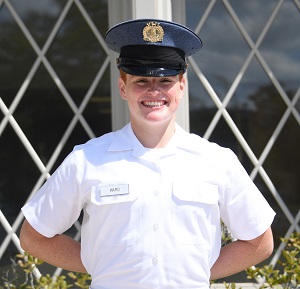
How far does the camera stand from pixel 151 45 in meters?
1.74

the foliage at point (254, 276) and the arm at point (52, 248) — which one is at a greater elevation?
the foliage at point (254, 276)

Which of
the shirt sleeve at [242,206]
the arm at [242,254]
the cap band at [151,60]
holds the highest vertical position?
the cap band at [151,60]

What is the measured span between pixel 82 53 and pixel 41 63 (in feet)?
0.72

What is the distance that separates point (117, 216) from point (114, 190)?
0.22 ft

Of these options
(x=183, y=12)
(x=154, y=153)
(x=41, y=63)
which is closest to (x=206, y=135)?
(x=183, y=12)

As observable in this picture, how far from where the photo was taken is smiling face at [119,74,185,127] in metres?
1.69

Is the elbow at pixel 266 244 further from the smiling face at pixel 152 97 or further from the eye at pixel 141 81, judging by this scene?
the eye at pixel 141 81

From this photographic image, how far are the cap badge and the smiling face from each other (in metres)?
0.11

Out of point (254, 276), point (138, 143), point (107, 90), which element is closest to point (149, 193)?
point (138, 143)

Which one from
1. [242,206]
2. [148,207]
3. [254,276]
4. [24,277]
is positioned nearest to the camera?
[148,207]

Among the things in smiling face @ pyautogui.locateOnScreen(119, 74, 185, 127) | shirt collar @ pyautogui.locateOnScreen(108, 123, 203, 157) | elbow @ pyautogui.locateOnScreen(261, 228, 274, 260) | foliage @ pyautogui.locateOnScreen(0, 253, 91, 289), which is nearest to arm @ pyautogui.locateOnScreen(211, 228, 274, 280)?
elbow @ pyautogui.locateOnScreen(261, 228, 274, 260)

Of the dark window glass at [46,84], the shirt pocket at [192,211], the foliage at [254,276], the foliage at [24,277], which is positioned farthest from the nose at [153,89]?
the dark window glass at [46,84]

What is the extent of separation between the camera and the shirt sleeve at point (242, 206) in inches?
69.6

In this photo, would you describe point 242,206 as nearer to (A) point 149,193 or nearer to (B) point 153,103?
(A) point 149,193
